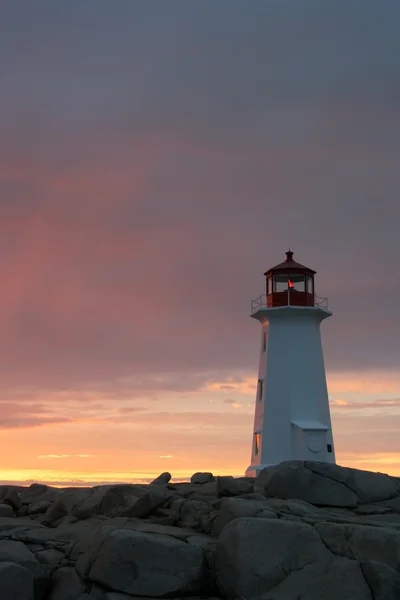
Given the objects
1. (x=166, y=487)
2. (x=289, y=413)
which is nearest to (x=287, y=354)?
(x=289, y=413)

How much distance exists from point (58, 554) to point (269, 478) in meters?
4.92

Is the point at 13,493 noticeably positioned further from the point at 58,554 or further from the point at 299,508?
the point at 299,508

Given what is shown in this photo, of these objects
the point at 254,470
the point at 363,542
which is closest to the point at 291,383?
the point at 254,470

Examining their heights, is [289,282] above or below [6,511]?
above

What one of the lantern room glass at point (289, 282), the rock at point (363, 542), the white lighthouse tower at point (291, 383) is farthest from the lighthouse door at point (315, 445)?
the rock at point (363, 542)

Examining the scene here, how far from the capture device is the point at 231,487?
16891 mm

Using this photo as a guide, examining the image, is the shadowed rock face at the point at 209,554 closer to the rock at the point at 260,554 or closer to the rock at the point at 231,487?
the rock at the point at 260,554

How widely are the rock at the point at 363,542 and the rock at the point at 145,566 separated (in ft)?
7.24

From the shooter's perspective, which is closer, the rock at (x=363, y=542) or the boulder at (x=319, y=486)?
the rock at (x=363, y=542)

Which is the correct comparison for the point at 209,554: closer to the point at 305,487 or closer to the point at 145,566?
the point at 145,566

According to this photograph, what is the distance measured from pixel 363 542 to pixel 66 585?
5.05 metres

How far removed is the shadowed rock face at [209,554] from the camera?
13047 millimetres

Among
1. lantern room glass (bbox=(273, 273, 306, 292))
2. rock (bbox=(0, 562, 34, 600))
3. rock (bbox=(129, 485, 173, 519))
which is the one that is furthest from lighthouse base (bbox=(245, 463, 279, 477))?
rock (bbox=(0, 562, 34, 600))

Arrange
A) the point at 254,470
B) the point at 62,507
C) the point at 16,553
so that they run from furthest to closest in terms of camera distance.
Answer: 1. the point at 254,470
2. the point at 62,507
3. the point at 16,553
